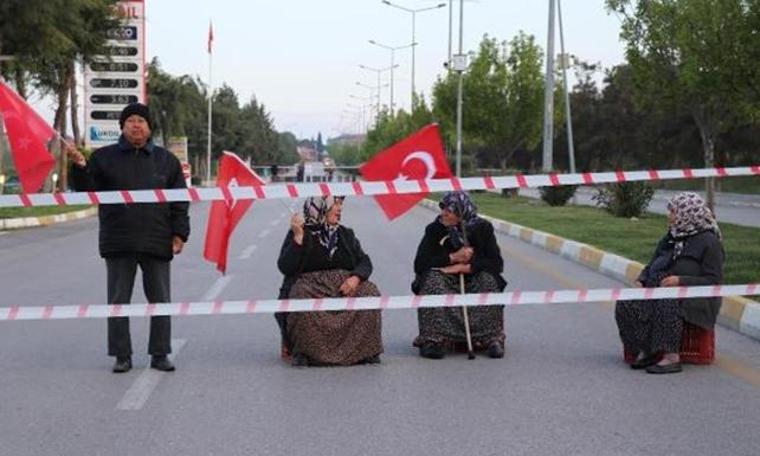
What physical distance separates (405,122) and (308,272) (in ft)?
221

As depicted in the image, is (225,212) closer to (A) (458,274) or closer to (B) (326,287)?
(B) (326,287)

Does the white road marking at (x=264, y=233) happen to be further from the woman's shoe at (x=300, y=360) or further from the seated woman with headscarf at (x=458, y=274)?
the woman's shoe at (x=300, y=360)

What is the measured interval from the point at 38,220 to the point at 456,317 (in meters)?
20.9

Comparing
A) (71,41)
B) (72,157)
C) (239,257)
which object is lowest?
(239,257)

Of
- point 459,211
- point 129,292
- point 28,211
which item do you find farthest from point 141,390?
point 28,211

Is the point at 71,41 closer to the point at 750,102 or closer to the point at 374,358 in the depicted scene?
the point at 750,102

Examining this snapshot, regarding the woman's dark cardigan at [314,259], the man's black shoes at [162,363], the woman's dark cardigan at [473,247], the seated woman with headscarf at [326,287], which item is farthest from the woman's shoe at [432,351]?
the man's black shoes at [162,363]

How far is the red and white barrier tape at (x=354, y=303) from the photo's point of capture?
6.78m

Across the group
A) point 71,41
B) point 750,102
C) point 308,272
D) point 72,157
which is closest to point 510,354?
point 308,272

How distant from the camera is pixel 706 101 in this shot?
2200 centimetres

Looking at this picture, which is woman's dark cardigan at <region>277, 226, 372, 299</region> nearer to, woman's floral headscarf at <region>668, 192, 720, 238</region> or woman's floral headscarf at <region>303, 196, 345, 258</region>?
woman's floral headscarf at <region>303, 196, 345, 258</region>

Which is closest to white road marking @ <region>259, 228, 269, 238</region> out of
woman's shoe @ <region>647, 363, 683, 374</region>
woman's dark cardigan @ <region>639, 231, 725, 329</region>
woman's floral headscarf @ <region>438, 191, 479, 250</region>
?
woman's floral headscarf @ <region>438, 191, 479, 250</region>

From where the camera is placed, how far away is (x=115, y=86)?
39.2 m

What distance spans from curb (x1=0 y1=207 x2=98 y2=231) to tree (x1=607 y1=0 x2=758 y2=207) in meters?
14.9
